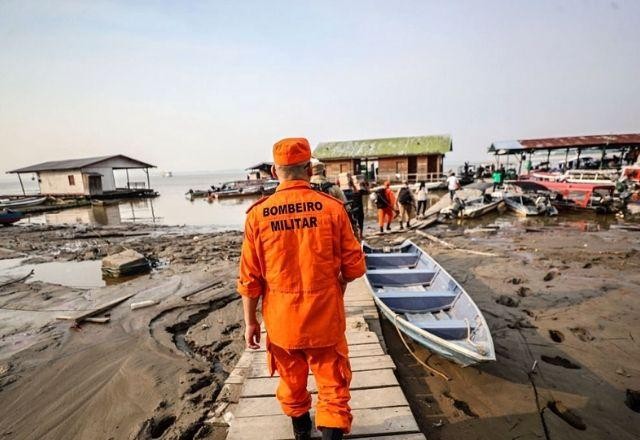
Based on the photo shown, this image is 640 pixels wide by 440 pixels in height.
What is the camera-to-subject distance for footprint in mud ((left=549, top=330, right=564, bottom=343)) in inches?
188

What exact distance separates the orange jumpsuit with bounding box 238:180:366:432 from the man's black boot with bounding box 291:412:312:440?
0.26 meters

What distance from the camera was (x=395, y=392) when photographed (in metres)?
2.96

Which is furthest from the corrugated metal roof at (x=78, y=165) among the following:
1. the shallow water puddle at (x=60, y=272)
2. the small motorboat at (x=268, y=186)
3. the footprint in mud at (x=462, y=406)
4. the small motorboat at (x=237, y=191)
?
the footprint in mud at (x=462, y=406)

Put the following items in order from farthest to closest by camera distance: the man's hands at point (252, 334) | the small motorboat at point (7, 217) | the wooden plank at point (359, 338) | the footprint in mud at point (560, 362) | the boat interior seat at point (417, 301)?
the small motorboat at point (7, 217), the boat interior seat at point (417, 301), the footprint in mud at point (560, 362), the wooden plank at point (359, 338), the man's hands at point (252, 334)

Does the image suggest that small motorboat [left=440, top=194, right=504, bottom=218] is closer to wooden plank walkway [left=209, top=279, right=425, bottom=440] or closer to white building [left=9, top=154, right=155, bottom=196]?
wooden plank walkway [left=209, top=279, right=425, bottom=440]

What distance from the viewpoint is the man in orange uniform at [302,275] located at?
183 cm

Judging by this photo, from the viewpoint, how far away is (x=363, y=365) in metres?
3.43

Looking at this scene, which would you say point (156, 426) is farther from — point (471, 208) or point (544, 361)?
point (471, 208)

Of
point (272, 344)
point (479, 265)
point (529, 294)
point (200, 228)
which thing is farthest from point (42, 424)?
point (200, 228)

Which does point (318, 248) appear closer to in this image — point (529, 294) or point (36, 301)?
point (529, 294)

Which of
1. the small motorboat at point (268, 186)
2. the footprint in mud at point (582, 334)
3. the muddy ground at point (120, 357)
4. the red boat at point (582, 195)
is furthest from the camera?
the small motorboat at point (268, 186)

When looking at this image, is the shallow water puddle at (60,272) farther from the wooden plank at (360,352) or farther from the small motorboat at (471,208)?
the small motorboat at (471,208)

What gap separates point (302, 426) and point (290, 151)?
191cm

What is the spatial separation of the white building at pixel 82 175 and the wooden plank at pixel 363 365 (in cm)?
3533
